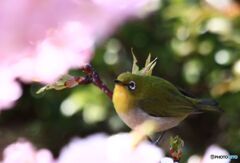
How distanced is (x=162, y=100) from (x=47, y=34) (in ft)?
0.37

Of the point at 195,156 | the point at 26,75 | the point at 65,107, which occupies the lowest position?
the point at 195,156

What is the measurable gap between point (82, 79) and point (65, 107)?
0.27 metres

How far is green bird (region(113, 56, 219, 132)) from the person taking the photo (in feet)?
1.27

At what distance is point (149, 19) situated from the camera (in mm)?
669

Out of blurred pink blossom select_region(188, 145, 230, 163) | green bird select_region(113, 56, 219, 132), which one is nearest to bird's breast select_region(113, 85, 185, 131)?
green bird select_region(113, 56, 219, 132)

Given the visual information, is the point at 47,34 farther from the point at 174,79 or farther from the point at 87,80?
the point at 174,79

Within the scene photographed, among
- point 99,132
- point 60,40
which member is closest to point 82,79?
point 60,40

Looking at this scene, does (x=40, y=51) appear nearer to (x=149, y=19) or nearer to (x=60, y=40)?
(x=60, y=40)

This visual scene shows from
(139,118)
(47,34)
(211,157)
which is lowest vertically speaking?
(211,157)

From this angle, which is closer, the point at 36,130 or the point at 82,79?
the point at 82,79

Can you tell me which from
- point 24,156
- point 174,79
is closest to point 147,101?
point 24,156

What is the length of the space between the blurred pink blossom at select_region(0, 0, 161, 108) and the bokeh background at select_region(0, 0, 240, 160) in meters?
0.16

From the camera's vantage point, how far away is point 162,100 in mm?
396

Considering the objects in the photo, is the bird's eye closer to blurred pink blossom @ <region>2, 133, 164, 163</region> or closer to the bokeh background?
Result: blurred pink blossom @ <region>2, 133, 164, 163</region>
